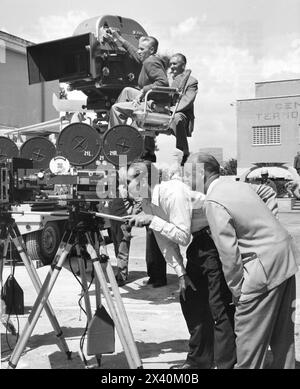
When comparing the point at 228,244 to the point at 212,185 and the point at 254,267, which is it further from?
the point at 212,185

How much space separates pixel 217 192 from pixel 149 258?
418 cm

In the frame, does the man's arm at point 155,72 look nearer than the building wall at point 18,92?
Yes

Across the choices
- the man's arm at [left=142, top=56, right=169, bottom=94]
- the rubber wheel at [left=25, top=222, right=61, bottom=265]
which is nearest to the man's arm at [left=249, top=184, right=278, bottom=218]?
the man's arm at [left=142, top=56, right=169, bottom=94]

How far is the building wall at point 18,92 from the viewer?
1031 cm

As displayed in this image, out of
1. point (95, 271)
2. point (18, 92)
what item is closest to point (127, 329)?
point (95, 271)

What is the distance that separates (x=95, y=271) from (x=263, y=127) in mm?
36449

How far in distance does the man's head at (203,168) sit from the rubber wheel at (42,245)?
498 centimetres

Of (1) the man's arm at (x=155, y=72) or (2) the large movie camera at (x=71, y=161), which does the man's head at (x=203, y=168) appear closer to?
(2) the large movie camera at (x=71, y=161)

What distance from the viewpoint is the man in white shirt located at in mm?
4090

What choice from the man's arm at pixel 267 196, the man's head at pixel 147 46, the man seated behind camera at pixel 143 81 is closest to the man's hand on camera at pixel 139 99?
the man seated behind camera at pixel 143 81

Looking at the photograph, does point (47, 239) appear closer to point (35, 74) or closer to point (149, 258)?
point (149, 258)

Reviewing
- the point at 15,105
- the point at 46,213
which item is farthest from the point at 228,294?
the point at 15,105

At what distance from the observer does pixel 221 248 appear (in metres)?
3.47

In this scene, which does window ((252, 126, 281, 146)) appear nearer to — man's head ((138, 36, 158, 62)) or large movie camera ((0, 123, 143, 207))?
man's head ((138, 36, 158, 62))
